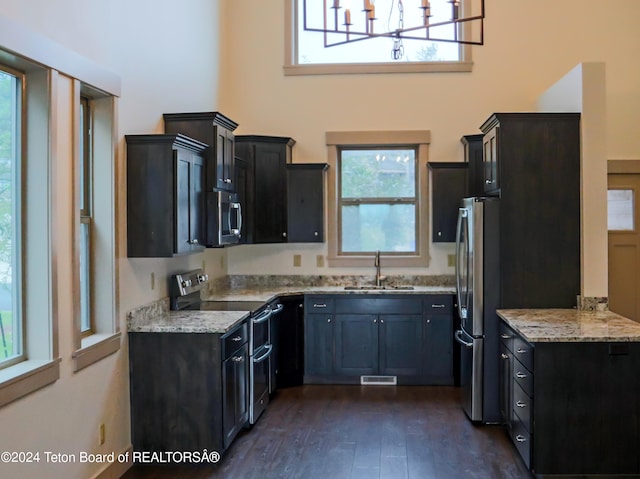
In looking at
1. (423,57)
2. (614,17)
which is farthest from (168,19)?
(614,17)

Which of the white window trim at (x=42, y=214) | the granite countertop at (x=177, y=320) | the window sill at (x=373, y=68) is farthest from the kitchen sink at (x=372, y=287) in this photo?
the white window trim at (x=42, y=214)

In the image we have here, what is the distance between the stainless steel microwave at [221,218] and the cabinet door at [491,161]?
7.01 ft

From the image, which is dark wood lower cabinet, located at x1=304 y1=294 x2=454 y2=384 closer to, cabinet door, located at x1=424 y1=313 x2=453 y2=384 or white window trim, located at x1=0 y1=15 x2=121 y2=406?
cabinet door, located at x1=424 y1=313 x2=453 y2=384

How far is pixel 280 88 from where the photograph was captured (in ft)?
20.7

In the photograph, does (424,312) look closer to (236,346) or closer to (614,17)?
(236,346)

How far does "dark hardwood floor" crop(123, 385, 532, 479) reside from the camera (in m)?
3.62

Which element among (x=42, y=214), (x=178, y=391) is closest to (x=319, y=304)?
(x=178, y=391)

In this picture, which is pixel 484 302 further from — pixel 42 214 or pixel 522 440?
pixel 42 214

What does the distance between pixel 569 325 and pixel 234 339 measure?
222 cm

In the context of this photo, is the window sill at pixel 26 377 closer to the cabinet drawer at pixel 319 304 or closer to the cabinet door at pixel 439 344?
the cabinet drawer at pixel 319 304

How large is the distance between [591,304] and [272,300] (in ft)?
8.61

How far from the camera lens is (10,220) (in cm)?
275

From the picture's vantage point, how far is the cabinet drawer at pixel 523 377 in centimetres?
349

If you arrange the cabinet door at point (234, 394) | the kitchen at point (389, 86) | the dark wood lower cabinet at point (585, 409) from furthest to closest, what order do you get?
1. the kitchen at point (389, 86)
2. the cabinet door at point (234, 394)
3. the dark wood lower cabinet at point (585, 409)
